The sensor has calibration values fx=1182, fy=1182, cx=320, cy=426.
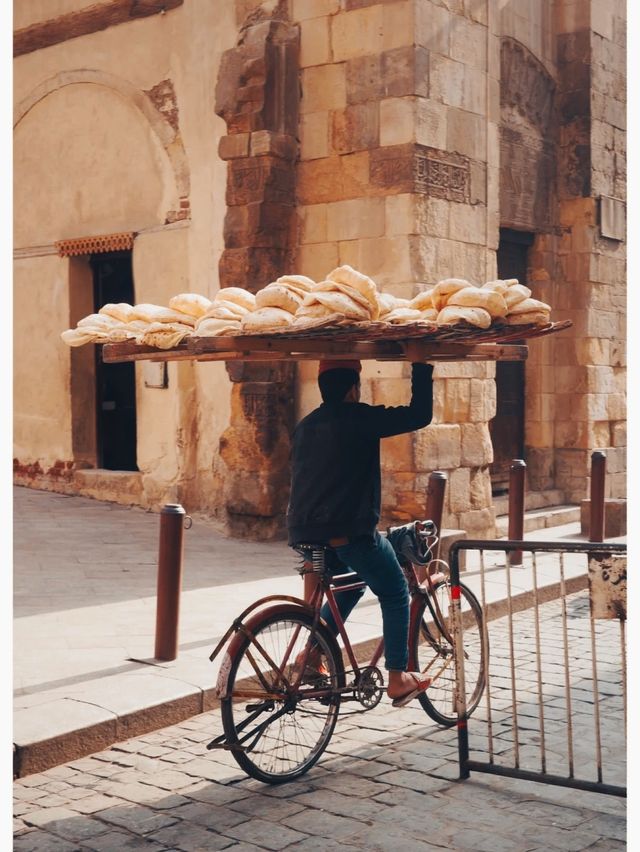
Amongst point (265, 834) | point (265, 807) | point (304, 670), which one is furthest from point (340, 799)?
point (304, 670)

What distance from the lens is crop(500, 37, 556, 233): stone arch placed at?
12.4 metres

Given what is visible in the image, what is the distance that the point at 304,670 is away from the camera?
4727mm

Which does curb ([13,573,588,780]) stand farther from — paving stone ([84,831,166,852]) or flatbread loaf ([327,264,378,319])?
flatbread loaf ([327,264,378,319])

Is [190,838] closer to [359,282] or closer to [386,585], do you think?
[386,585]

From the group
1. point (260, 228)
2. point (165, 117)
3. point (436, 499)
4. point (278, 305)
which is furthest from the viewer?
point (165, 117)

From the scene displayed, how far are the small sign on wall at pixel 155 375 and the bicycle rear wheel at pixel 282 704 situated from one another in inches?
275

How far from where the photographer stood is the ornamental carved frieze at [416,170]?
387 inches

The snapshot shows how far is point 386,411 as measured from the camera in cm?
482

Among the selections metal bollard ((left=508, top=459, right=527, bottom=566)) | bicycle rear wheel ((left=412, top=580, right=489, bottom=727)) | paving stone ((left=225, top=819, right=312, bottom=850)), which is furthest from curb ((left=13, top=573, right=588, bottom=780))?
metal bollard ((left=508, top=459, right=527, bottom=566))

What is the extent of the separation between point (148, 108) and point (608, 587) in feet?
29.0

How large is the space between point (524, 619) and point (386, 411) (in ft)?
11.5

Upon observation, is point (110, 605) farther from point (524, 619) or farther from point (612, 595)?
point (612, 595)

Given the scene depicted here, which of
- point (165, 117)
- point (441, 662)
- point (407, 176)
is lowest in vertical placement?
point (441, 662)

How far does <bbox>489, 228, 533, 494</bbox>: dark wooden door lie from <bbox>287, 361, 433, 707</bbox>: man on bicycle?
7.68 meters
